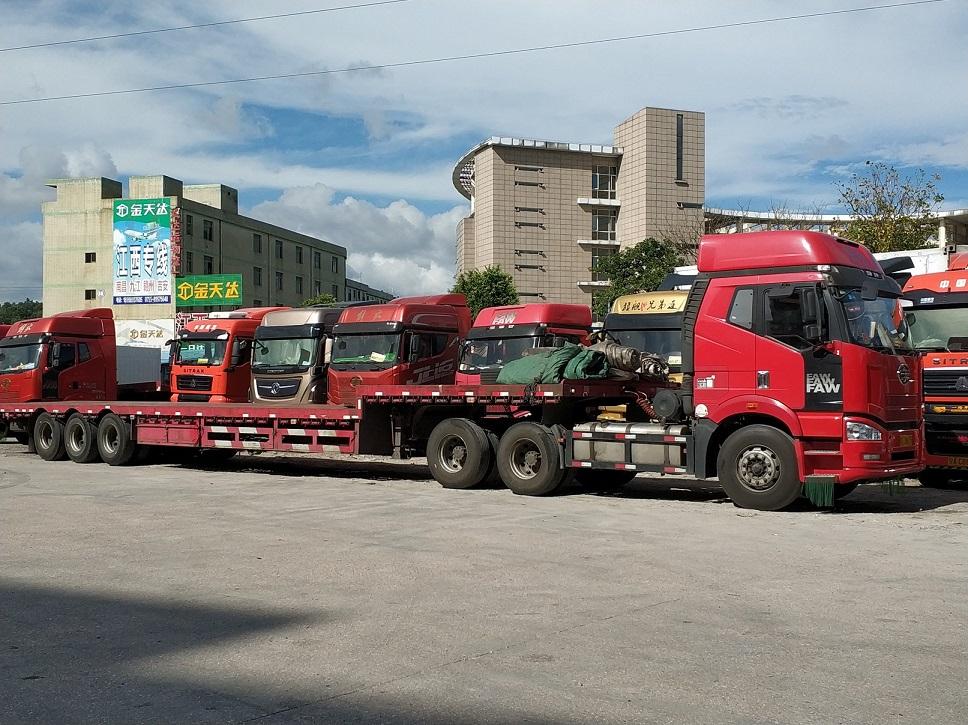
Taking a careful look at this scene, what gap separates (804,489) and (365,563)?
19.2ft

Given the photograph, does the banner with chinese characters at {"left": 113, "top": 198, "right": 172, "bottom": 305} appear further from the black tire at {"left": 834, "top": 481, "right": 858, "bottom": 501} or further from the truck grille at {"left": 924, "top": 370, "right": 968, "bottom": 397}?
the black tire at {"left": 834, "top": 481, "right": 858, "bottom": 501}

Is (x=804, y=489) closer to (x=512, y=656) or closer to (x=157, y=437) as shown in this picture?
(x=512, y=656)

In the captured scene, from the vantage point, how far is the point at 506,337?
17.0 m

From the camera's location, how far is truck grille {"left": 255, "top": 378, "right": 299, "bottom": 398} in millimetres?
18484

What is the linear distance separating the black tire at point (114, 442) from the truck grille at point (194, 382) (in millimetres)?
2123

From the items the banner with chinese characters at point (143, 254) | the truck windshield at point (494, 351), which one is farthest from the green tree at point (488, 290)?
the truck windshield at point (494, 351)

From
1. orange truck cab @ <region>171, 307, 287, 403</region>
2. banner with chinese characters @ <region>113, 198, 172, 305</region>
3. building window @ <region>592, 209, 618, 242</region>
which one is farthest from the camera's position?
building window @ <region>592, 209, 618, 242</region>

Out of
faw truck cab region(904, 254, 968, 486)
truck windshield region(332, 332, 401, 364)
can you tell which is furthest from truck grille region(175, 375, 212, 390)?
faw truck cab region(904, 254, 968, 486)

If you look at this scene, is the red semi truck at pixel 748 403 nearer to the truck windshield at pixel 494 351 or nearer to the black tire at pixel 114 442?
the truck windshield at pixel 494 351

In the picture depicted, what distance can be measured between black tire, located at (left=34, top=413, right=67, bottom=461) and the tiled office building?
51396 millimetres

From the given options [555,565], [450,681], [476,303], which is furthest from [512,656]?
[476,303]

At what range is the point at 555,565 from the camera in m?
8.45

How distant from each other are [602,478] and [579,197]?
195 feet

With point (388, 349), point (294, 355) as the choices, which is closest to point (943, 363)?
point (388, 349)
